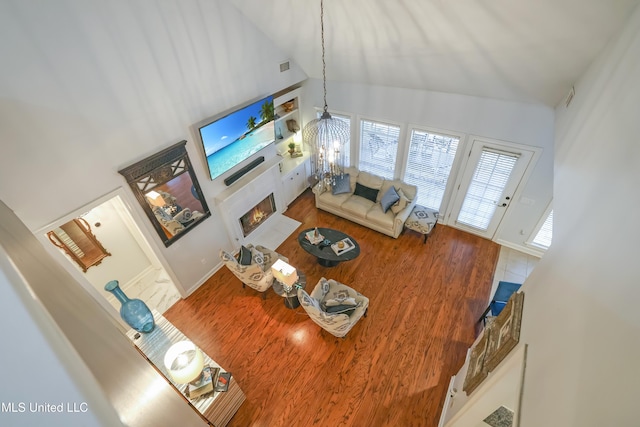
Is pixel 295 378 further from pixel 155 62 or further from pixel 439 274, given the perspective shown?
pixel 155 62

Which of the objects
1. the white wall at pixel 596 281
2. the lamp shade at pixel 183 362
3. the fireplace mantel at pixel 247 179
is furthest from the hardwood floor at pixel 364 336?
the white wall at pixel 596 281

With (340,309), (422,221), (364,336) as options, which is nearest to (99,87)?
(340,309)

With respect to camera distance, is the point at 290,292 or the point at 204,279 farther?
the point at 204,279

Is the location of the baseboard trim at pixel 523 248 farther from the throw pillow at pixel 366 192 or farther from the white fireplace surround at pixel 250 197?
the white fireplace surround at pixel 250 197

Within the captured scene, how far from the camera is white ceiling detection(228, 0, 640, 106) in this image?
251cm

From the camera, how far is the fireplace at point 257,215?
5504mm

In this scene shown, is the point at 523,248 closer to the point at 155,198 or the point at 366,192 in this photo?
the point at 366,192

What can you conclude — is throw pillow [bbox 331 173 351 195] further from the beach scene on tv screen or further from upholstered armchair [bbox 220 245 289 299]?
upholstered armchair [bbox 220 245 289 299]

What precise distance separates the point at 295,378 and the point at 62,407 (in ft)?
13.2

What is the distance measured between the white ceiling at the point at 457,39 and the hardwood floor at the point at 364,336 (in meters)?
2.89

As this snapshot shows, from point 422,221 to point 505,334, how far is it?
3213 millimetres

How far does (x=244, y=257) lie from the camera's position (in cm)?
456

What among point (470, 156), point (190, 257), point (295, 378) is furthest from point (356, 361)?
point (470, 156)

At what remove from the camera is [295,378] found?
3.77m
